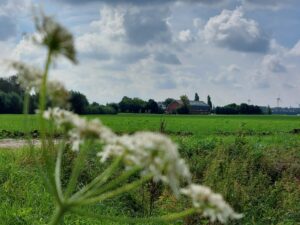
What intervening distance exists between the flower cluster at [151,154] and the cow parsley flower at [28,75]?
160 millimetres

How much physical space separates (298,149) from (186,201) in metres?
9.69

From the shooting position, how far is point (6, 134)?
28.7m

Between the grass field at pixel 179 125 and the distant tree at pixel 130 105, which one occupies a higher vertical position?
the distant tree at pixel 130 105

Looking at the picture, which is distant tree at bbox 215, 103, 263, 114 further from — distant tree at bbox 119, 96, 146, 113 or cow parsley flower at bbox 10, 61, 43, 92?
cow parsley flower at bbox 10, 61, 43, 92

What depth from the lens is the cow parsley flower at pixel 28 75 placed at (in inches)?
71.5

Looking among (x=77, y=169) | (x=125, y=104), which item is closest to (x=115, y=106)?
(x=125, y=104)

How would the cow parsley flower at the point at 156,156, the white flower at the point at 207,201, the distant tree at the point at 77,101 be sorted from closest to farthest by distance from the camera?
the cow parsley flower at the point at 156,156, the white flower at the point at 207,201, the distant tree at the point at 77,101

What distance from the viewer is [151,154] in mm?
1481

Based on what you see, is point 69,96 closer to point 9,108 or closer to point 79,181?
point 79,181

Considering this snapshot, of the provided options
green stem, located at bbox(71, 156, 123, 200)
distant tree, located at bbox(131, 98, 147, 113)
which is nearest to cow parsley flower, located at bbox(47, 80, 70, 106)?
green stem, located at bbox(71, 156, 123, 200)

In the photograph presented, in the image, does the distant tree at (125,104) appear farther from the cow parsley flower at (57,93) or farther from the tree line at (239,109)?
the cow parsley flower at (57,93)

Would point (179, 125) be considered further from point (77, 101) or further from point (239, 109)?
point (239, 109)

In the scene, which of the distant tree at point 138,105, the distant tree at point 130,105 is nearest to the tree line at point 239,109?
the distant tree at point 138,105

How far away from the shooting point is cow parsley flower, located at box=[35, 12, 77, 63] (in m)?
1.61
